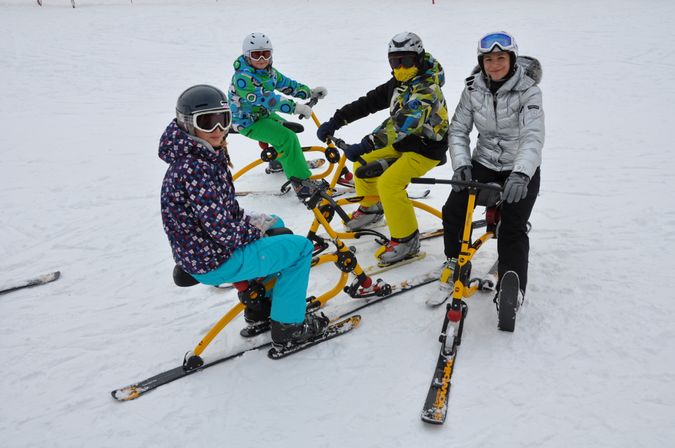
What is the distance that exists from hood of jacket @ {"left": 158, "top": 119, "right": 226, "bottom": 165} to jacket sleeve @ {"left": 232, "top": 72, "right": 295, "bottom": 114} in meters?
3.05

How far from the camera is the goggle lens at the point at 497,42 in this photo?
3625 millimetres

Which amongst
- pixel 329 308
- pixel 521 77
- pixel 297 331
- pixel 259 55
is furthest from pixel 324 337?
pixel 259 55

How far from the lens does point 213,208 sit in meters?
3.07

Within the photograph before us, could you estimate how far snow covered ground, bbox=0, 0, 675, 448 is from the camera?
10.7ft

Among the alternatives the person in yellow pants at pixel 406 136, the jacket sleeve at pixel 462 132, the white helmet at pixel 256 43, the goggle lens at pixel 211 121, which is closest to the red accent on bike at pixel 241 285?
the goggle lens at pixel 211 121

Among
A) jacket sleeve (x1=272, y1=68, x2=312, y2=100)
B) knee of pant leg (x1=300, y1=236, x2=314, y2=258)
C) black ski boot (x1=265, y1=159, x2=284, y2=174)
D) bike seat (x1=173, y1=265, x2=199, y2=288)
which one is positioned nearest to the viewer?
bike seat (x1=173, y1=265, x2=199, y2=288)

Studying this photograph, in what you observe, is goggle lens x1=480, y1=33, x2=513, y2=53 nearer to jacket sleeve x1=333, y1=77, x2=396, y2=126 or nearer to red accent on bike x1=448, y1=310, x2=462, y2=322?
jacket sleeve x1=333, y1=77, x2=396, y2=126

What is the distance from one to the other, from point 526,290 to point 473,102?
1.68 m

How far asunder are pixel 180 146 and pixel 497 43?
7.56 ft

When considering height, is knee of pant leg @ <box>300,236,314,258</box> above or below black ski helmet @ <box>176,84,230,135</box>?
below

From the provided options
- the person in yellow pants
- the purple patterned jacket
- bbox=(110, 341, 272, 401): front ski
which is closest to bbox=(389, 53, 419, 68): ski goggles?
the person in yellow pants

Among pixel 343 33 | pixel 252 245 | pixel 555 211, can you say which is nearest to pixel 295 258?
pixel 252 245

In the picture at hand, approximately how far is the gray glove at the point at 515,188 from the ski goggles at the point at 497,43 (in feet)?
2.99

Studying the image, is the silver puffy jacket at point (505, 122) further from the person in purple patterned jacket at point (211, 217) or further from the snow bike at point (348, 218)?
the person in purple patterned jacket at point (211, 217)
